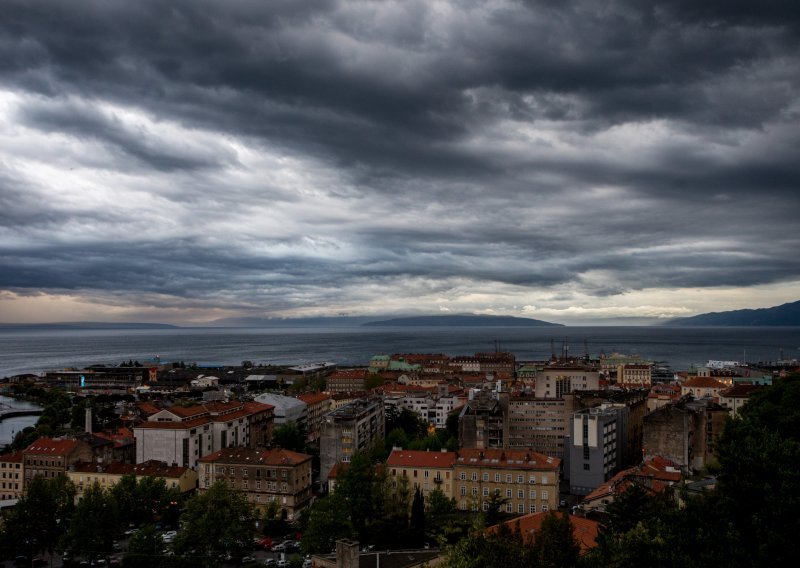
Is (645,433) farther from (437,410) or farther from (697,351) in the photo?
(697,351)

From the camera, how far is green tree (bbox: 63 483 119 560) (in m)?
30.1

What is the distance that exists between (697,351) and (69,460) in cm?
19056

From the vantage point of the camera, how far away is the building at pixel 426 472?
39375mm

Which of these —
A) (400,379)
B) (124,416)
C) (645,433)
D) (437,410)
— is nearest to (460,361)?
(400,379)

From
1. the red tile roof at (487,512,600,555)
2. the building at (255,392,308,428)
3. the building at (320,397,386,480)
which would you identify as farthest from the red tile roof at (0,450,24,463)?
the red tile roof at (487,512,600,555)

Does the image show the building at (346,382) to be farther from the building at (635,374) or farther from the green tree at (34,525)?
the green tree at (34,525)

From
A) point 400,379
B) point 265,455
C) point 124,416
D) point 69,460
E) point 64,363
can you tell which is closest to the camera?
point 265,455

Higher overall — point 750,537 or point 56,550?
point 750,537

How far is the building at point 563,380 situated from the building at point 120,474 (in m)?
44.5

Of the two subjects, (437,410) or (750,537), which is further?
(437,410)

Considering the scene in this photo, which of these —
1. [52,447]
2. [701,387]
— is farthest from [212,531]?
[701,387]

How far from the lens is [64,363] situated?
172500mm

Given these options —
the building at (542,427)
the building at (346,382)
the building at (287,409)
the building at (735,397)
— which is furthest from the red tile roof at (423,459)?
the building at (346,382)

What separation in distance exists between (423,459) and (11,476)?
3030cm
